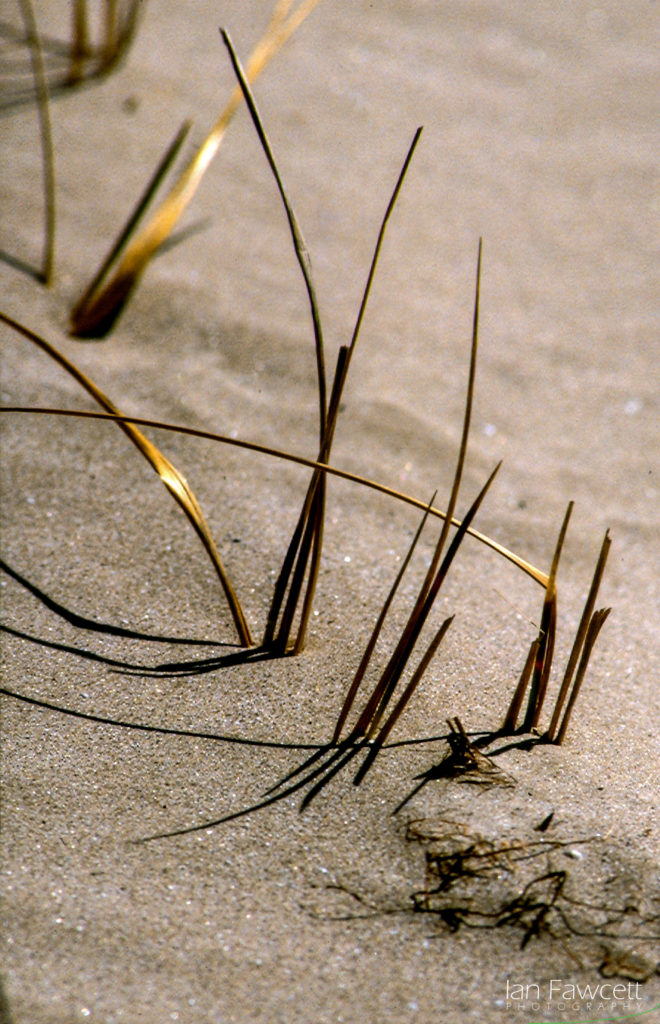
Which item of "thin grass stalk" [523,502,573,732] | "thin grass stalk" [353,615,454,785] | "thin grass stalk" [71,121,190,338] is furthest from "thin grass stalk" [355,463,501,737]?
"thin grass stalk" [71,121,190,338]

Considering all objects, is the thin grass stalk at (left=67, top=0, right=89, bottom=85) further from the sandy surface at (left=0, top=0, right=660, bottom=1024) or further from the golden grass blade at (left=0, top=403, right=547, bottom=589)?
the golden grass blade at (left=0, top=403, right=547, bottom=589)

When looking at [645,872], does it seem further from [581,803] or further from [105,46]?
[105,46]

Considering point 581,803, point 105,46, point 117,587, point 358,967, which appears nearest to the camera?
point 358,967

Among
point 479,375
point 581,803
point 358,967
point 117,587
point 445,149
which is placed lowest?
Answer: point 358,967

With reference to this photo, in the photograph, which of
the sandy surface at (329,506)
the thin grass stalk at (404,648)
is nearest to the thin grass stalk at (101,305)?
the sandy surface at (329,506)

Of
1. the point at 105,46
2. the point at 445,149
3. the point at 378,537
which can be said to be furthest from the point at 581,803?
the point at 105,46

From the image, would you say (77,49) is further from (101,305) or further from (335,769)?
(335,769)

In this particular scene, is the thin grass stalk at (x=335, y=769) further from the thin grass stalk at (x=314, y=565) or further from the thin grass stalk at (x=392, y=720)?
the thin grass stalk at (x=314, y=565)
